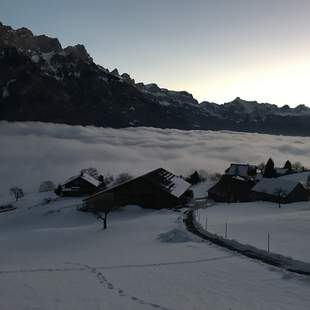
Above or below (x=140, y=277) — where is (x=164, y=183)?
above

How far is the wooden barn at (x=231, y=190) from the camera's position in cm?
9606

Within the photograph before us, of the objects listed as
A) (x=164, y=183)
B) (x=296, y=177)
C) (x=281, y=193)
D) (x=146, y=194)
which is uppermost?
(x=296, y=177)

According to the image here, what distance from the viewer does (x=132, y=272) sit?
2911 centimetres

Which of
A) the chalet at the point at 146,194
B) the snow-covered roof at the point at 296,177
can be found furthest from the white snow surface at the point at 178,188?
the snow-covered roof at the point at 296,177

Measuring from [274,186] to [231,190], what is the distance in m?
12.6

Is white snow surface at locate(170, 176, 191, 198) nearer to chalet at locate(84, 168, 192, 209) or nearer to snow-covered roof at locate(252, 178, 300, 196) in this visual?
chalet at locate(84, 168, 192, 209)

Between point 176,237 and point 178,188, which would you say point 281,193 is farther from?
point 176,237

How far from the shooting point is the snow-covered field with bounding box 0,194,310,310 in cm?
2188

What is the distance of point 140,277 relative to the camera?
1087 inches

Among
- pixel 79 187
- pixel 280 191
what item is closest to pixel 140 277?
pixel 280 191

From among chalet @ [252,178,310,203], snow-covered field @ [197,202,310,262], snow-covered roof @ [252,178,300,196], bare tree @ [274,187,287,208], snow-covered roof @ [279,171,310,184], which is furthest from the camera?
snow-covered roof @ [279,171,310,184]

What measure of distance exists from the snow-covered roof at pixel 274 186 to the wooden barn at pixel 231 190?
6.07m

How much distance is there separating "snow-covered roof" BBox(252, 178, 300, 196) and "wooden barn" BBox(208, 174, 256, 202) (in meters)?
6.07

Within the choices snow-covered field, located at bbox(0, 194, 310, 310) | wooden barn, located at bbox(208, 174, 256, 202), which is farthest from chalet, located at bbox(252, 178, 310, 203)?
snow-covered field, located at bbox(0, 194, 310, 310)
